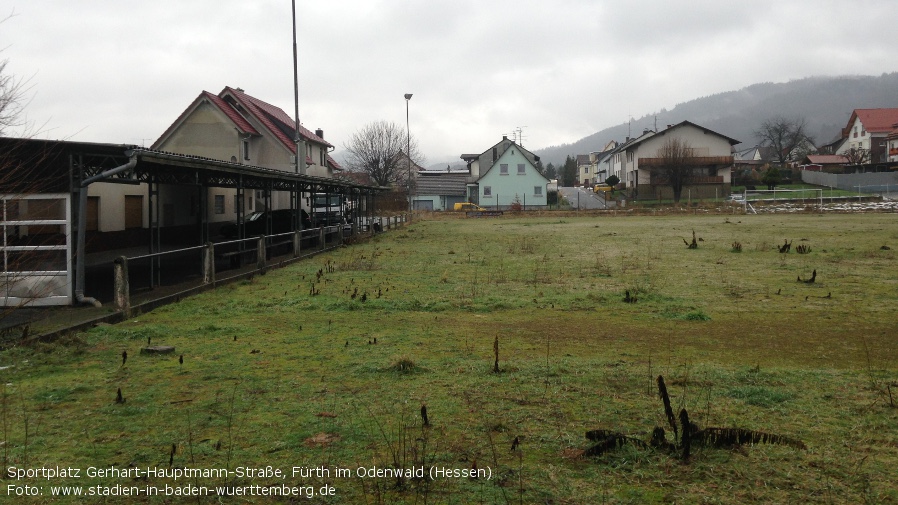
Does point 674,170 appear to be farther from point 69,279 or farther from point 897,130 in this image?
point 69,279

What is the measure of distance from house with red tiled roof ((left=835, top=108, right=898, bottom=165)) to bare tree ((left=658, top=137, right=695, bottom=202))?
125 feet

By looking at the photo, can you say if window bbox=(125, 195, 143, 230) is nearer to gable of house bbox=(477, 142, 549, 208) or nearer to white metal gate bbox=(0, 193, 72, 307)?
white metal gate bbox=(0, 193, 72, 307)

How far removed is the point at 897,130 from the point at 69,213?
10382cm

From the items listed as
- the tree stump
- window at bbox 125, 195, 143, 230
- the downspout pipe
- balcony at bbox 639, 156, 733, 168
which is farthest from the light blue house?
the tree stump

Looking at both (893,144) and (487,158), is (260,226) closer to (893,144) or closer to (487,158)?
(487,158)

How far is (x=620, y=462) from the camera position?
4926 mm

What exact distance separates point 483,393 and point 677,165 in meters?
72.0

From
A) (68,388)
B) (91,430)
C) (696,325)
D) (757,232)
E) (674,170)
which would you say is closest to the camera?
(91,430)

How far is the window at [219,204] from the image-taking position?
37750 mm

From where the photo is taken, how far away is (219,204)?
125 ft

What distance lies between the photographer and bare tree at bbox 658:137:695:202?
7456 centimetres

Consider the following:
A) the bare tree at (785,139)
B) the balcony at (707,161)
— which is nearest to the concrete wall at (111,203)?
the balcony at (707,161)

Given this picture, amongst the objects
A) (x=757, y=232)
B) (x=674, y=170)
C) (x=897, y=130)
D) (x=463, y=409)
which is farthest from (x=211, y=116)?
(x=897, y=130)

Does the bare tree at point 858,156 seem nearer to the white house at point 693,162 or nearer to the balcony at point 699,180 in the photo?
the white house at point 693,162
